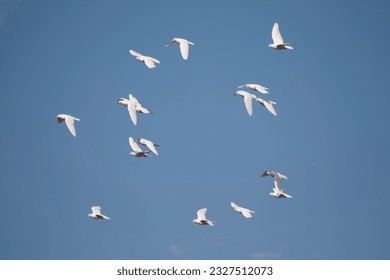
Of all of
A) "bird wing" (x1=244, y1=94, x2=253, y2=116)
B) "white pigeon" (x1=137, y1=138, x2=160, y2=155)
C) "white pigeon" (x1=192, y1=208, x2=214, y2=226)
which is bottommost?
"white pigeon" (x1=192, y1=208, x2=214, y2=226)

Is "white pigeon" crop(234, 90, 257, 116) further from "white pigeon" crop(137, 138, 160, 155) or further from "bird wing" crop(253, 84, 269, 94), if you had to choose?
"white pigeon" crop(137, 138, 160, 155)

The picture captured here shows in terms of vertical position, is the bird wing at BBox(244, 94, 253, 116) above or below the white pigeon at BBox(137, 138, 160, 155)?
above

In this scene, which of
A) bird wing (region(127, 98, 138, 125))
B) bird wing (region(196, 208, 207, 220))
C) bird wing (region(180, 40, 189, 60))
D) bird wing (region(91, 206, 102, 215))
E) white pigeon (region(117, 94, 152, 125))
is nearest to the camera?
bird wing (region(127, 98, 138, 125))

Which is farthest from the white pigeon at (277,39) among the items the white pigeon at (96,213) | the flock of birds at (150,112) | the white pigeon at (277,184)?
the white pigeon at (96,213)

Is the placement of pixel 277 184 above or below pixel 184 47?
below

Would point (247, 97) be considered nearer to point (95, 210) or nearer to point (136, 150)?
point (136, 150)

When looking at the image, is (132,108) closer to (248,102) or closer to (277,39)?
(248,102)

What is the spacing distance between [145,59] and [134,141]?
456cm

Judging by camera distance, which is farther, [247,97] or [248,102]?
[247,97]

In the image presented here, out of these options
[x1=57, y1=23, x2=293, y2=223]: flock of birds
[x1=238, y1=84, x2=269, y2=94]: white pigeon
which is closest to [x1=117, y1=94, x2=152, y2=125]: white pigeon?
[x1=57, y1=23, x2=293, y2=223]: flock of birds

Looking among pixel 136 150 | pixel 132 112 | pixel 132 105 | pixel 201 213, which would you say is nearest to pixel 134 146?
pixel 136 150
